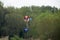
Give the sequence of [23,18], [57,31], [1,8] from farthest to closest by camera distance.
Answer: [1,8]
[23,18]
[57,31]

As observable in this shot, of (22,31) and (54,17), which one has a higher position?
(54,17)

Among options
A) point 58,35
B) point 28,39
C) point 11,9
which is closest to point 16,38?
point 28,39

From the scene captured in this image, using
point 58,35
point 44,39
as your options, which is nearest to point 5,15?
point 44,39

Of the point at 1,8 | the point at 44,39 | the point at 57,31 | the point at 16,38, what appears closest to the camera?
the point at 57,31

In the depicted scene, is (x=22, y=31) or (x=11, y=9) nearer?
(x=22, y=31)

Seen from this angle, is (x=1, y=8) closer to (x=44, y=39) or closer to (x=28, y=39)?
(x=28, y=39)

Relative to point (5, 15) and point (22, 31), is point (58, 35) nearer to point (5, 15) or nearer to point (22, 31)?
point (22, 31)
